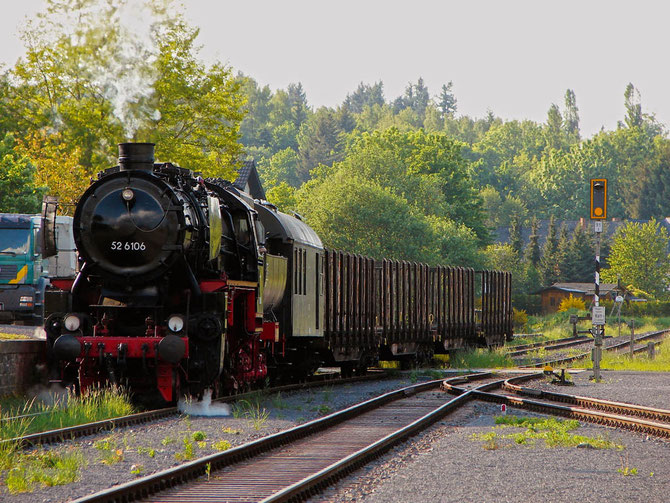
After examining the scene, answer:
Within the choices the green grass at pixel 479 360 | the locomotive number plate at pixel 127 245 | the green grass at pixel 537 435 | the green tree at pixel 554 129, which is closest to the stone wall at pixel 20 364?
the locomotive number plate at pixel 127 245

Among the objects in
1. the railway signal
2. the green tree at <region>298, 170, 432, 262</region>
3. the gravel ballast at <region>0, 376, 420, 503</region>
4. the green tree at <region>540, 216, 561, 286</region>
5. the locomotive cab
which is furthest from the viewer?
the green tree at <region>540, 216, 561, 286</region>

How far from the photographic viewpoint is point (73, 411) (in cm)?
1267

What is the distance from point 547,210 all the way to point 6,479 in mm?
143572

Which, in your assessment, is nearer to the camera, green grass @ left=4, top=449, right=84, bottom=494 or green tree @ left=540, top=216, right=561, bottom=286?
green grass @ left=4, top=449, right=84, bottom=494

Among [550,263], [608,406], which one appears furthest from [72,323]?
[550,263]

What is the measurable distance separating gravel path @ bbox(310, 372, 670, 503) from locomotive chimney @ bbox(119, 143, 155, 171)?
18.0 ft

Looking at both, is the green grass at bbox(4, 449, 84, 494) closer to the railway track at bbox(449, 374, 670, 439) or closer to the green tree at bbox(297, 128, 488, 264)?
the railway track at bbox(449, 374, 670, 439)

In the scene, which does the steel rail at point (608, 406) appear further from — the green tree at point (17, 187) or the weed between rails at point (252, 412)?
the green tree at point (17, 187)

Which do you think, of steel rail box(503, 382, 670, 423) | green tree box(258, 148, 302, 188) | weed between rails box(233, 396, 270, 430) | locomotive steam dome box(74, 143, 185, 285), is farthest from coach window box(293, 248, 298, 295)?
green tree box(258, 148, 302, 188)

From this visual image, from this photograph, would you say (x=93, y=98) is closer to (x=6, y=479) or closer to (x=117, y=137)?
(x=117, y=137)

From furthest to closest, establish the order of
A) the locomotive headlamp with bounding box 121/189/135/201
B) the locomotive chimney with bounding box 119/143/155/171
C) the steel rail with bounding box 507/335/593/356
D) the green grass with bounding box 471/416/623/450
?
the steel rail with bounding box 507/335/593/356
the locomotive chimney with bounding box 119/143/155/171
the locomotive headlamp with bounding box 121/189/135/201
the green grass with bounding box 471/416/623/450

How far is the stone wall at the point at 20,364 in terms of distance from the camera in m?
14.9

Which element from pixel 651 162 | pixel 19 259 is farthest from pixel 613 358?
pixel 651 162

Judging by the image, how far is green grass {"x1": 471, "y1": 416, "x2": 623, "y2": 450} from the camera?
1154cm
